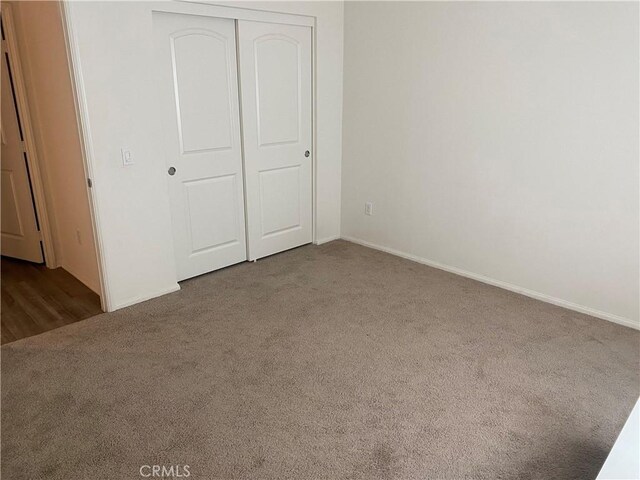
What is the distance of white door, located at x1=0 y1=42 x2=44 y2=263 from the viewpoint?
355 centimetres

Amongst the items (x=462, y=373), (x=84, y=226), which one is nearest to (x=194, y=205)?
(x=84, y=226)

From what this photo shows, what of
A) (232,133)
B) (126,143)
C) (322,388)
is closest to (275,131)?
(232,133)

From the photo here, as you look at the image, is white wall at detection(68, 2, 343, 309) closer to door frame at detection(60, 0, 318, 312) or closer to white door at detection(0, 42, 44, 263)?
door frame at detection(60, 0, 318, 312)

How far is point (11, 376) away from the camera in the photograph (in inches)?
95.9

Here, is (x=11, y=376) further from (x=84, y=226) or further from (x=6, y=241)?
(x=6, y=241)

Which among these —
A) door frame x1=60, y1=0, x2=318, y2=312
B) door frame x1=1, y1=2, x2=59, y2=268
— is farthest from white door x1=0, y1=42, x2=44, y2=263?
door frame x1=60, y1=0, x2=318, y2=312

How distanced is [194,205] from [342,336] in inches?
61.8

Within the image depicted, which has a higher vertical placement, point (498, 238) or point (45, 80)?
point (45, 80)

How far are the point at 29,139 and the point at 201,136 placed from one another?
139 cm

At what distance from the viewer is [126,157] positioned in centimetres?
297

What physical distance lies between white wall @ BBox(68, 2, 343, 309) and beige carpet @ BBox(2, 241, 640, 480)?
0.88 ft
